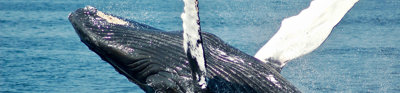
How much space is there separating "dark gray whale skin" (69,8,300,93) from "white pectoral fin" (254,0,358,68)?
593 millimetres

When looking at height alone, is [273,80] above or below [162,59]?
below

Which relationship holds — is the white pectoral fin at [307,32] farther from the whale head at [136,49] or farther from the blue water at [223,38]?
the blue water at [223,38]

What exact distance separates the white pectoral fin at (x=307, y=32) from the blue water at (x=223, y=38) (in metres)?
4.74

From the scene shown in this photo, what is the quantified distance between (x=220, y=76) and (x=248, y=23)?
59.1 ft

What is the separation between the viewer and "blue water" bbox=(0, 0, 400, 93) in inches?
427

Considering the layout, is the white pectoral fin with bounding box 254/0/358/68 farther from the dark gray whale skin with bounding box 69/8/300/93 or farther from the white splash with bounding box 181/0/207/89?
the white splash with bounding box 181/0/207/89

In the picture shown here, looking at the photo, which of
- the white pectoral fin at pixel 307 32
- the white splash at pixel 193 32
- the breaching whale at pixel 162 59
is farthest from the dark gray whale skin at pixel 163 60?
the white pectoral fin at pixel 307 32

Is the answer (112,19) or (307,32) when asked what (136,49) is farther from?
(307,32)

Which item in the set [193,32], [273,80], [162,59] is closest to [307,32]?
[273,80]

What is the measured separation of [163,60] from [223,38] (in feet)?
42.0

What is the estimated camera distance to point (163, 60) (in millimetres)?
3859

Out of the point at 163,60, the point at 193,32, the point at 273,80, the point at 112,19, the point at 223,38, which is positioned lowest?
the point at 223,38

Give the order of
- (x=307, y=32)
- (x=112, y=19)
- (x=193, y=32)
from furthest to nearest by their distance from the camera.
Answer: (x=307, y=32), (x=112, y=19), (x=193, y=32)

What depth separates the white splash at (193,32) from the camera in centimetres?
323
